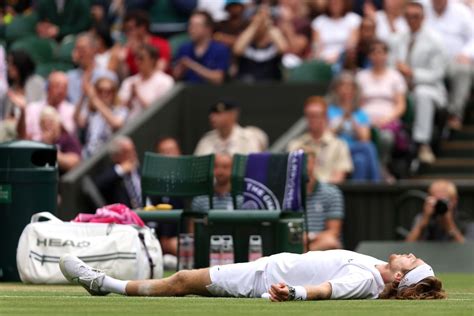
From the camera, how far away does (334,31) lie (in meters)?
24.9

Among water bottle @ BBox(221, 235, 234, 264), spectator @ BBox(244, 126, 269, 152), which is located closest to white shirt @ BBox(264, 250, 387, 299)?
water bottle @ BBox(221, 235, 234, 264)

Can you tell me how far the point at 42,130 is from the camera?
2228 cm

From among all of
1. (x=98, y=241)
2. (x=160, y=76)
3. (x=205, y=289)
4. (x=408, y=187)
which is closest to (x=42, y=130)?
(x=160, y=76)

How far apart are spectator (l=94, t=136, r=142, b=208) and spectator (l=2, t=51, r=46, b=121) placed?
157 centimetres

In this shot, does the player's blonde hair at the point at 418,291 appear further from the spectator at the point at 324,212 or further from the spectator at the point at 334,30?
the spectator at the point at 334,30

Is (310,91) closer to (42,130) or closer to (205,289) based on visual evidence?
(42,130)

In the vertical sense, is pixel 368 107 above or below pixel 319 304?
above

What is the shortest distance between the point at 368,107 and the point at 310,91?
5.08 feet

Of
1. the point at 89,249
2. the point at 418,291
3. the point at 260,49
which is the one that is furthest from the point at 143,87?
the point at 418,291

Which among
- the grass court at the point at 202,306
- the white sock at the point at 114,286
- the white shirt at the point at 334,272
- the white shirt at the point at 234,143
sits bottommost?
the grass court at the point at 202,306

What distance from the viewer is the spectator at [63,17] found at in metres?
27.1

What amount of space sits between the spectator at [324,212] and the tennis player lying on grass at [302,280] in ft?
24.7

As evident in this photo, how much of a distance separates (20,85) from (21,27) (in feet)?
12.4

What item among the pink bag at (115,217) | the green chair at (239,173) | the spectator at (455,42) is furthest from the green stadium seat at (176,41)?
the pink bag at (115,217)
